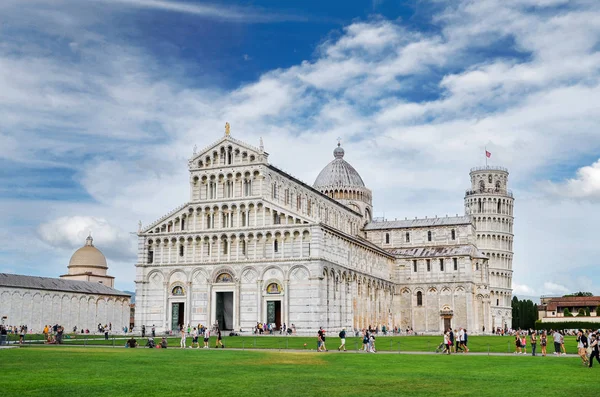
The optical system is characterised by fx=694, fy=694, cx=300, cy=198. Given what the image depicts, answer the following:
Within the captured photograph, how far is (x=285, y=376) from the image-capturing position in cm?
2675

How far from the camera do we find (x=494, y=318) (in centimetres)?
12481

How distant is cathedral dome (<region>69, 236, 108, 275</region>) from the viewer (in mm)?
114250

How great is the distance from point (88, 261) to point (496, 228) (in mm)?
73608

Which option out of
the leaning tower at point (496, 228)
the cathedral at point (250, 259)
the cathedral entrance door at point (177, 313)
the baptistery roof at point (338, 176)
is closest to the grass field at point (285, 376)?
the cathedral at point (250, 259)

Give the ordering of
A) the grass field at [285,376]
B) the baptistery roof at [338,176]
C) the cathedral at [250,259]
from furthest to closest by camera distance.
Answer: the baptistery roof at [338,176], the cathedral at [250,259], the grass field at [285,376]

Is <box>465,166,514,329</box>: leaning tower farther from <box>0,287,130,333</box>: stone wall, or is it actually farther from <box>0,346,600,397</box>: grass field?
<box>0,346,600,397</box>: grass field

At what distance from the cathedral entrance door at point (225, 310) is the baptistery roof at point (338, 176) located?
37803 mm

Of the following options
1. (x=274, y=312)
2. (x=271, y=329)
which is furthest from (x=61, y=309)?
(x=271, y=329)

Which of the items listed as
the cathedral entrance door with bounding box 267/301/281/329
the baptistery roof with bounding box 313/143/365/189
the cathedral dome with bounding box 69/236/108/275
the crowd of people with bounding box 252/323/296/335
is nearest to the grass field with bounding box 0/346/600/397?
the crowd of people with bounding box 252/323/296/335

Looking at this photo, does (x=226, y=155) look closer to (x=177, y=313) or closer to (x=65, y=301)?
(x=177, y=313)

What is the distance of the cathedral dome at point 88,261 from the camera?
114 meters

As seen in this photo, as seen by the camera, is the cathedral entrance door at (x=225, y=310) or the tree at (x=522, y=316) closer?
the cathedral entrance door at (x=225, y=310)

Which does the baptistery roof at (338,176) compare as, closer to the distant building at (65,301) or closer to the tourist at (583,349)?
the distant building at (65,301)

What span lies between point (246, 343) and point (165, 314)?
25.0 meters
